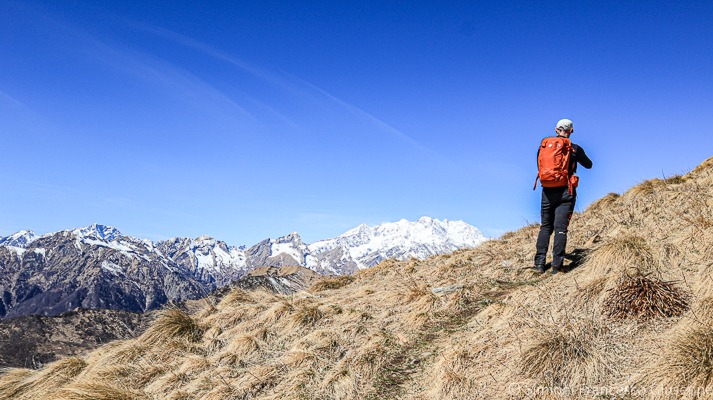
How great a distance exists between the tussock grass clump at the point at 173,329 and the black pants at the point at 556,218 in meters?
8.80

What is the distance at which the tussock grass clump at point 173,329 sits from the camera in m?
10.0

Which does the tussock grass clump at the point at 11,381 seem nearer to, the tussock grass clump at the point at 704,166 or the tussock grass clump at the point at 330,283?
the tussock grass clump at the point at 330,283

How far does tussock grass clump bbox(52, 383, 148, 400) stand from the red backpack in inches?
348

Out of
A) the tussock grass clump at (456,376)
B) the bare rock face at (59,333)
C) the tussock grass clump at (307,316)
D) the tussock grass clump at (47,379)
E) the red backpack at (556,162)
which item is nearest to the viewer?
the tussock grass clump at (456,376)

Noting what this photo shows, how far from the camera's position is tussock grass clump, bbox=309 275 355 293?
1556cm

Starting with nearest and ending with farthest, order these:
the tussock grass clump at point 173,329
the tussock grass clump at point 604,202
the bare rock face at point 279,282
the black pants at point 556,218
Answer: the black pants at point 556,218
the tussock grass clump at point 173,329
the tussock grass clump at point 604,202
the bare rock face at point 279,282

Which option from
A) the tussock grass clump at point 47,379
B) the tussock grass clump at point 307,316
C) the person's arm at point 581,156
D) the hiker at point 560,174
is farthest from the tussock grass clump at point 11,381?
the person's arm at point 581,156

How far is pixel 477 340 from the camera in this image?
648 centimetres

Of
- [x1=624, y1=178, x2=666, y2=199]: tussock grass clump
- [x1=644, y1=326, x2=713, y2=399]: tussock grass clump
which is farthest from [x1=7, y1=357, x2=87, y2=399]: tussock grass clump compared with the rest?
Result: [x1=624, y1=178, x2=666, y2=199]: tussock grass clump

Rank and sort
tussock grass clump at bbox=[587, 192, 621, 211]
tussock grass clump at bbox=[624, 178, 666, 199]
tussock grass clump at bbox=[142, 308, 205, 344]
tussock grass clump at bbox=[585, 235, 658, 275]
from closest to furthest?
1. tussock grass clump at bbox=[585, 235, 658, 275]
2. tussock grass clump at bbox=[142, 308, 205, 344]
3. tussock grass clump at bbox=[624, 178, 666, 199]
4. tussock grass clump at bbox=[587, 192, 621, 211]

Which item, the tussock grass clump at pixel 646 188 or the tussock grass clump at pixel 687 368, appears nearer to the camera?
the tussock grass clump at pixel 687 368

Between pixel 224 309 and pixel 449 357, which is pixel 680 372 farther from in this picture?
pixel 224 309

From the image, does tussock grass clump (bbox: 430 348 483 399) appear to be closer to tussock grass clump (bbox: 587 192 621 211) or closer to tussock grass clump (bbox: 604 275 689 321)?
tussock grass clump (bbox: 604 275 689 321)

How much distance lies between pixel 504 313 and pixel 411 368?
1.87m
